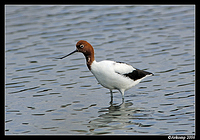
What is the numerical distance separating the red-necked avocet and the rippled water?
1.72 ft

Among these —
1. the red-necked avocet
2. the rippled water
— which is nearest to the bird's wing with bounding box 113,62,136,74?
the red-necked avocet

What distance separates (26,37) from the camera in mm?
Result: 16375

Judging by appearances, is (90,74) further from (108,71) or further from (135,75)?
(108,71)

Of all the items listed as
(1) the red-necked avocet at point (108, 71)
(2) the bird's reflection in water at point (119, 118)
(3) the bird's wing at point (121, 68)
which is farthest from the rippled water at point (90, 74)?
(3) the bird's wing at point (121, 68)

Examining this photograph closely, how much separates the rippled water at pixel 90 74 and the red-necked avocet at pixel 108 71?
0.52 meters

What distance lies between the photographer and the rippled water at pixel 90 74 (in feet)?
28.7

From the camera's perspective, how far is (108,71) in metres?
9.60

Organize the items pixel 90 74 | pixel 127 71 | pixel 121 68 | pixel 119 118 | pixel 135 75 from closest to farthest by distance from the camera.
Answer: pixel 119 118
pixel 121 68
pixel 127 71
pixel 135 75
pixel 90 74

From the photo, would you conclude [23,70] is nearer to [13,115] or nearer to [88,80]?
[88,80]

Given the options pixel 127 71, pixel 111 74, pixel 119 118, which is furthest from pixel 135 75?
pixel 119 118

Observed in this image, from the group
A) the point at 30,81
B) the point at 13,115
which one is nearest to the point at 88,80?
the point at 30,81

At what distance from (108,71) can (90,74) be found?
2.98 metres

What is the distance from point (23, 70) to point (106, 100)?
3.88 metres

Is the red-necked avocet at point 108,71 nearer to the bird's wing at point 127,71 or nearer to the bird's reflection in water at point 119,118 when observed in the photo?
the bird's wing at point 127,71
